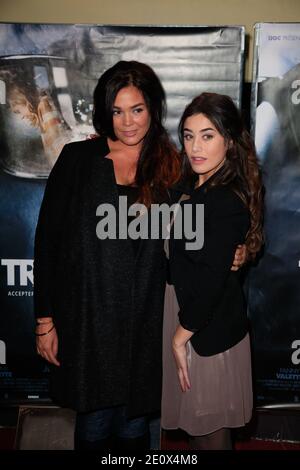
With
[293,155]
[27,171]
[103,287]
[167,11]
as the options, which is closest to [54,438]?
[103,287]

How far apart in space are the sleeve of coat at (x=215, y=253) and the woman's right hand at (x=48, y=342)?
1.86 ft

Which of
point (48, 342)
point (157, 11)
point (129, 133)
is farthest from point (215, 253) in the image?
point (157, 11)

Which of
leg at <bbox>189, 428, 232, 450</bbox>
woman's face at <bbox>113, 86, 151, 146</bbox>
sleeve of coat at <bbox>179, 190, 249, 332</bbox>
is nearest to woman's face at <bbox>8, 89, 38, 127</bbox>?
woman's face at <bbox>113, 86, 151, 146</bbox>

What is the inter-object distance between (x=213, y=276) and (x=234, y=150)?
1.38 ft

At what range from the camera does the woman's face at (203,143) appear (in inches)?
58.2

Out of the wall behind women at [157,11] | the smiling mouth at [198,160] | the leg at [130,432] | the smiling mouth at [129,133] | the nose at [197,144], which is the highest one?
the wall behind women at [157,11]

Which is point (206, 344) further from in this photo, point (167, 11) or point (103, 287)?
point (167, 11)

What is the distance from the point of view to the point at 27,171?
219 centimetres

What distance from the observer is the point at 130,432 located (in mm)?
1854

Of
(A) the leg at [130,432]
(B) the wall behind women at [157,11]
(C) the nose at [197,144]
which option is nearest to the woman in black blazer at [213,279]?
(C) the nose at [197,144]

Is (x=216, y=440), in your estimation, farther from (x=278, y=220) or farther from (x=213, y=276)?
(x=278, y=220)

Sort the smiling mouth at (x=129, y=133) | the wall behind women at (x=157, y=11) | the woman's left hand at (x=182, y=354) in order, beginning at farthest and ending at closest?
the wall behind women at (x=157, y=11) < the smiling mouth at (x=129, y=133) < the woman's left hand at (x=182, y=354)

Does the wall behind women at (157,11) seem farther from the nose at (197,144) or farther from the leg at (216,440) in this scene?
the leg at (216,440)

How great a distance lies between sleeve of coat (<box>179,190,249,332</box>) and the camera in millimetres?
1427
